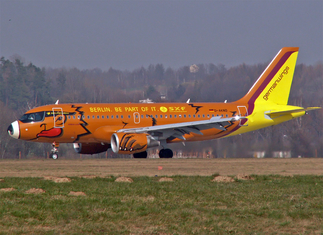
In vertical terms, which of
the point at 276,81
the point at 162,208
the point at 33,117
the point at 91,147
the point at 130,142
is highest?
the point at 276,81

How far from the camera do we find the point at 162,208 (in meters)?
14.6

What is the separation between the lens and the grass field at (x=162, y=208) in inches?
505

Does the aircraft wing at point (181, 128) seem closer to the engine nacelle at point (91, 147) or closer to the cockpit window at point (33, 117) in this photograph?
the engine nacelle at point (91, 147)

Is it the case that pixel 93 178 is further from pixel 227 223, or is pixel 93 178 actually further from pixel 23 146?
pixel 23 146

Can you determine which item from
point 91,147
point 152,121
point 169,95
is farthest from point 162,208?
point 169,95

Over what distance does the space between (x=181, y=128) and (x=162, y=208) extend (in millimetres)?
22033

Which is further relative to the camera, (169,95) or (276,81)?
(169,95)

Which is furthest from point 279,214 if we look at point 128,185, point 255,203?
point 128,185

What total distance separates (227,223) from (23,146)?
59497 millimetres

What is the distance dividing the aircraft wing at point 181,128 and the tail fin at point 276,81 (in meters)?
5.94

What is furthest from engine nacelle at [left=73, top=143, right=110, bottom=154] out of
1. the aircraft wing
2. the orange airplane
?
the aircraft wing

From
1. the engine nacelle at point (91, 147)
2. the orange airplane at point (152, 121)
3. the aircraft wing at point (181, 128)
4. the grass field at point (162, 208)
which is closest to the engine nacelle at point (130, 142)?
the orange airplane at point (152, 121)

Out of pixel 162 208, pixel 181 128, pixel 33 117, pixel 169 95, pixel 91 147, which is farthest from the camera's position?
pixel 169 95

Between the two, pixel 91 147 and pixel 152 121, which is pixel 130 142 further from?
pixel 91 147
